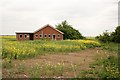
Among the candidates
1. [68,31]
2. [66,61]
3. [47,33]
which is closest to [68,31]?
[68,31]

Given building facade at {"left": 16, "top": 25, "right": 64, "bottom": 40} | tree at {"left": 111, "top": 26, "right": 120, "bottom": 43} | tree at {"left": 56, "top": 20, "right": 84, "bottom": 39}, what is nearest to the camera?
tree at {"left": 111, "top": 26, "right": 120, "bottom": 43}

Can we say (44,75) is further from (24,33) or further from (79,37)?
(79,37)

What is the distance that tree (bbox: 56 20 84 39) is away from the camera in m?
40.2

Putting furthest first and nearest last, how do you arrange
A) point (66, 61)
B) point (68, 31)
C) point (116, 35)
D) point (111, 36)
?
point (68, 31) → point (111, 36) → point (116, 35) → point (66, 61)

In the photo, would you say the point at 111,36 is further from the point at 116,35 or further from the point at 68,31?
the point at 68,31

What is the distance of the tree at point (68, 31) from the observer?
4021cm

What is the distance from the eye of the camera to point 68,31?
40.0 m

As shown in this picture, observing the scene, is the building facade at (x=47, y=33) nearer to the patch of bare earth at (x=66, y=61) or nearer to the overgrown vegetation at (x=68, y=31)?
the overgrown vegetation at (x=68, y=31)

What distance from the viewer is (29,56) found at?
12609mm

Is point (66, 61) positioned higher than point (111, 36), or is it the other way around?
point (111, 36)

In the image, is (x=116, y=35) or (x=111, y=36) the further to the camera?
(x=111, y=36)

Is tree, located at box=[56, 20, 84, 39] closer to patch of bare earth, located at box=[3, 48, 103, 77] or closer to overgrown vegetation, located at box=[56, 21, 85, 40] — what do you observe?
overgrown vegetation, located at box=[56, 21, 85, 40]

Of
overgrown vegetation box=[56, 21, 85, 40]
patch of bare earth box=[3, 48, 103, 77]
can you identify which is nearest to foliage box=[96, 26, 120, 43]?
overgrown vegetation box=[56, 21, 85, 40]

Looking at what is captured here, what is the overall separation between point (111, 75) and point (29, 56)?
641 cm
